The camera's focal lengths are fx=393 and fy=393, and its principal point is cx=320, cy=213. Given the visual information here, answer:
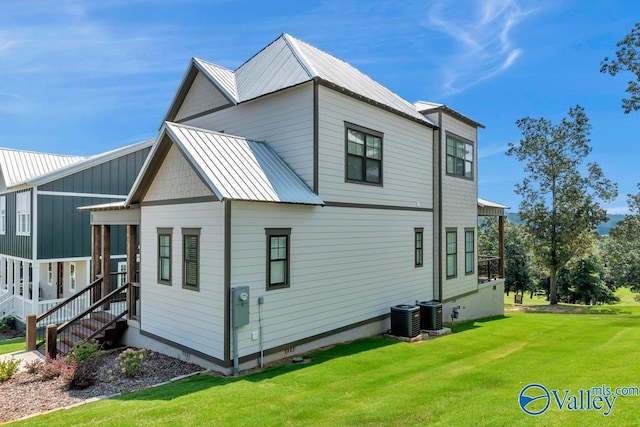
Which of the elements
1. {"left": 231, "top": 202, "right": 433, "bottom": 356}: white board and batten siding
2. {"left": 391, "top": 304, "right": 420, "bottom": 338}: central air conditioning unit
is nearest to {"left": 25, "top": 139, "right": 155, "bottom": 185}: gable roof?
{"left": 231, "top": 202, "right": 433, "bottom": 356}: white board and batten siding

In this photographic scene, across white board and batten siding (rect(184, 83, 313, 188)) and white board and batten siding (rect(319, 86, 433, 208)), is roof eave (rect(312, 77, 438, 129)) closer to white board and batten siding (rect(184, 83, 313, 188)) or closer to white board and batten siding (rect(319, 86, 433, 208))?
white board and batten siding (rect(319, 86, 433, 208))

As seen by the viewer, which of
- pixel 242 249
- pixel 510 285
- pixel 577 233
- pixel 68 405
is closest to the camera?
pixel 68 405

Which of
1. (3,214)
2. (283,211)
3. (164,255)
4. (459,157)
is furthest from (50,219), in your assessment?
(459,157)

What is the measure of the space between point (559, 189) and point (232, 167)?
28373 mm

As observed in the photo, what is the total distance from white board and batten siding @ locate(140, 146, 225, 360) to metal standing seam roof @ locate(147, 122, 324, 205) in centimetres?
59

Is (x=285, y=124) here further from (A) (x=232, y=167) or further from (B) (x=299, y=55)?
(A) (x=232, y=167)

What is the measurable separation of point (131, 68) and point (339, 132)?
13713 millimetres

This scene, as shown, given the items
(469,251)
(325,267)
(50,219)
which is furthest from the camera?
(50,219)

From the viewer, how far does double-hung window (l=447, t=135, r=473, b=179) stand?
54.3 ft

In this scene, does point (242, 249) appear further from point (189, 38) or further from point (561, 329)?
point (561, 329)

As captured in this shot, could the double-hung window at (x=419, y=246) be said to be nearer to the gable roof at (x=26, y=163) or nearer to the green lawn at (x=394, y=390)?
the green lawn at (x=394, y=390)

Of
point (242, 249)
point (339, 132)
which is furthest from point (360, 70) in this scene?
point (242, 249)

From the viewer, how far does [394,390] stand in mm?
7234

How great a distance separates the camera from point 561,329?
47.4 ft
